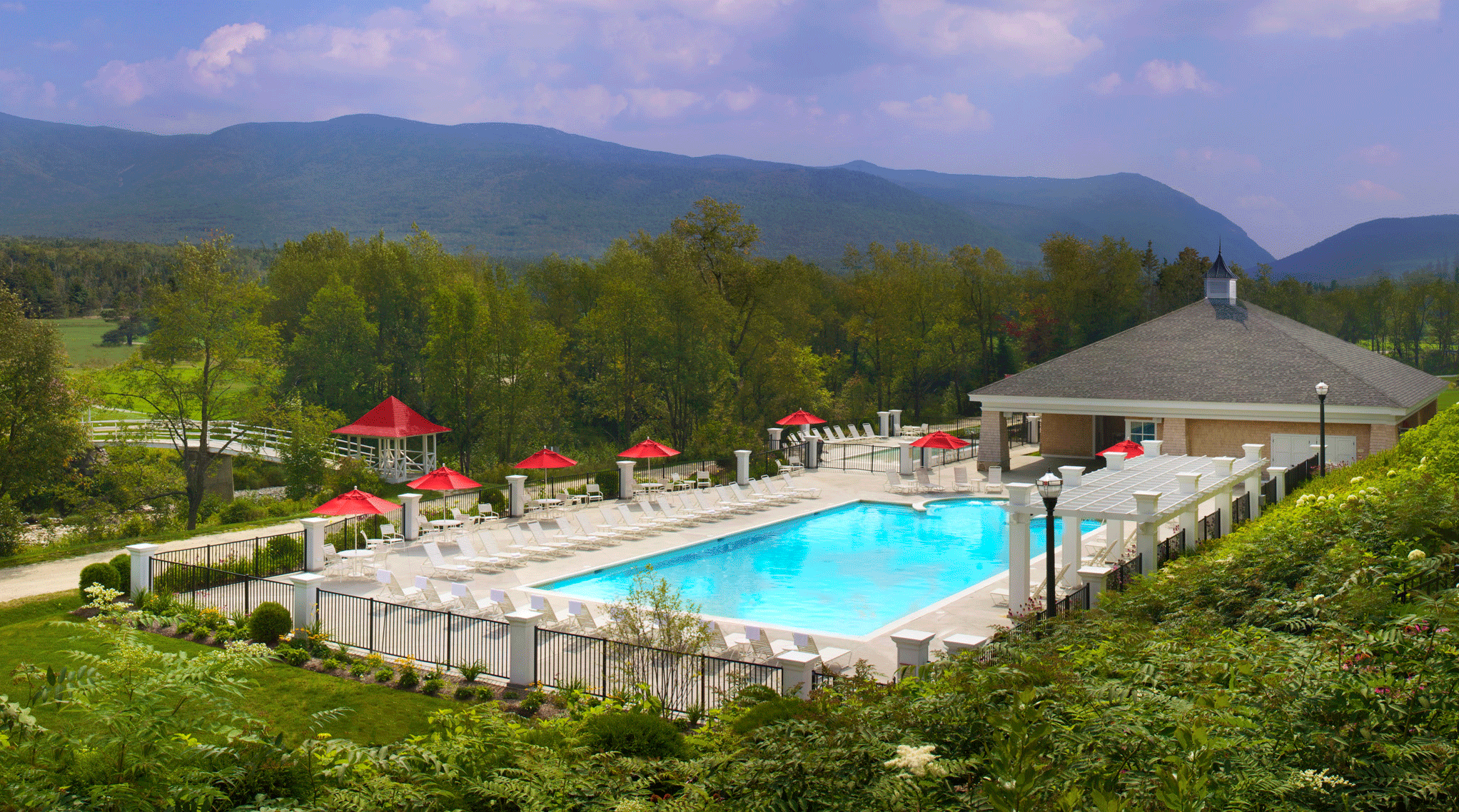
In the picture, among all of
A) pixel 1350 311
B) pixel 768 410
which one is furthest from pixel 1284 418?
pixel 1350 311

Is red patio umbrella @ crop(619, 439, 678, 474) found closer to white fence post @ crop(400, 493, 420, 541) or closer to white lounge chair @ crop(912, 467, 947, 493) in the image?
white fence post @ crop(400, 493, 420, 541)

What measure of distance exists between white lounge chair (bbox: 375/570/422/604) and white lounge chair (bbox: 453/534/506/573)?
229 cm

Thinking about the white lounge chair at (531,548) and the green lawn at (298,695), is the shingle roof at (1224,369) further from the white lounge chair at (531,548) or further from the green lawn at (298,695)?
the green lawn at (298,695)

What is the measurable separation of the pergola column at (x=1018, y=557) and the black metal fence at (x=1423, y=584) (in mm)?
6749

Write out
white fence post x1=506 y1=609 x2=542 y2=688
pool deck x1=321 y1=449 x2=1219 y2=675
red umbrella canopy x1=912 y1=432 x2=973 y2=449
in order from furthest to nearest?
red umbrella canopy x1=912 y1=432 x2=973 y2=449 → pool deck x1=321 y1=449 x2=1219 y2=675 → white fence post x1=506 y1=609 x2=542 y2=688

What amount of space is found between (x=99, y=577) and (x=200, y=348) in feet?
59.8

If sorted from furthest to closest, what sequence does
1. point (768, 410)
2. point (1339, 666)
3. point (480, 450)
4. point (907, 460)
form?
point (768, 410)
point (480, 450)
point (907, 460)
point (1339, 666)

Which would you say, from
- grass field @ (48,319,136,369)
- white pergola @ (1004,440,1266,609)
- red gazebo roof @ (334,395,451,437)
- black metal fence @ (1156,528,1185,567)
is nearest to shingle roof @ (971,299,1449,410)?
white pergola @ (1004,440,1266,609)

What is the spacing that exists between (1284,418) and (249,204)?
20410 cm

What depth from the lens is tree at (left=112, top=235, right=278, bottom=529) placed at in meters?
33.9

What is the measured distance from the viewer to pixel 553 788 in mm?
5938

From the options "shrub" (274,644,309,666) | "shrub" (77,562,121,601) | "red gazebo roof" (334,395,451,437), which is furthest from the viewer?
"red gazebo roof" (334,395,451,437)

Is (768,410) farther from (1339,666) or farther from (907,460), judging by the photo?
(1339,666)

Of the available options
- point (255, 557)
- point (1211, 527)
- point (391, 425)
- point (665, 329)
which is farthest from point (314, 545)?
point (665, 329)
